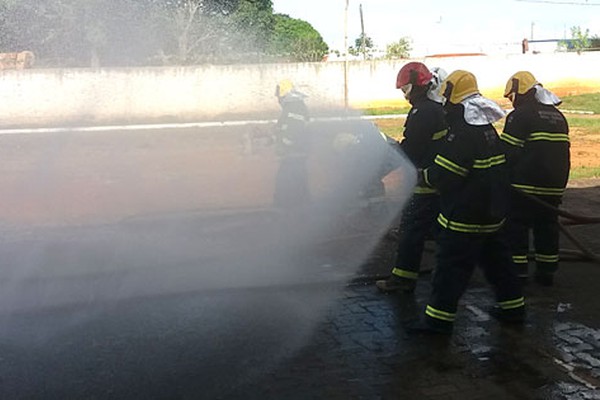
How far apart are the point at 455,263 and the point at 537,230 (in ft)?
4.97

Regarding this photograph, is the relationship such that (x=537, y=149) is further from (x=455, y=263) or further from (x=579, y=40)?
(x=579, y=40)

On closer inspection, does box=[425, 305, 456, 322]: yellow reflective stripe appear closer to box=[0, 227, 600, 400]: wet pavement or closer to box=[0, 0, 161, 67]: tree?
box=[0, 227, 600, 400]: wet pavement

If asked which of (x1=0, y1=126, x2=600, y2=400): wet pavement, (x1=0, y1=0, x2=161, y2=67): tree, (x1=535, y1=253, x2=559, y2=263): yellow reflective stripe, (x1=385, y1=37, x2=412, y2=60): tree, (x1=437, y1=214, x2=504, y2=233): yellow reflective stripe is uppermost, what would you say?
(x1=385, y1=37, x2=412, y2=60): tree

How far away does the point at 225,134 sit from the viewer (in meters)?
17.0

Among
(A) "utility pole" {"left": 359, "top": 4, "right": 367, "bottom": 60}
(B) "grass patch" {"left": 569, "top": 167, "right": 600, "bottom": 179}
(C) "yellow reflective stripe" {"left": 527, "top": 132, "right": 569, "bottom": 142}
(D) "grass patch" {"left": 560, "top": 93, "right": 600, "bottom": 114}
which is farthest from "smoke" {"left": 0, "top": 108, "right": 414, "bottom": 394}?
(A) "utility pole" {"left": 359, "top": 4, "right": 367, "bottom": 60}

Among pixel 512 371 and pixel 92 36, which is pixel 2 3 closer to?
pixel 92 36

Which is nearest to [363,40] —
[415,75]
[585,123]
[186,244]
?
[585,123]

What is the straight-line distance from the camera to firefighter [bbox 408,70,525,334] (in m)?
4.27

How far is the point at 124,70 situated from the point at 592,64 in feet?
Answer: 87.5

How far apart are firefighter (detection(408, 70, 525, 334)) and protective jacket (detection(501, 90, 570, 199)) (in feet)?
3.62

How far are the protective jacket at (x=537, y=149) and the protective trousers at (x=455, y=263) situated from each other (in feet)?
3.70

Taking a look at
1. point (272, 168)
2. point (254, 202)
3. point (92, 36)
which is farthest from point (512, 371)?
point (272, 168)

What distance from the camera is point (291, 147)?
7988mm

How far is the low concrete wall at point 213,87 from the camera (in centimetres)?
793
